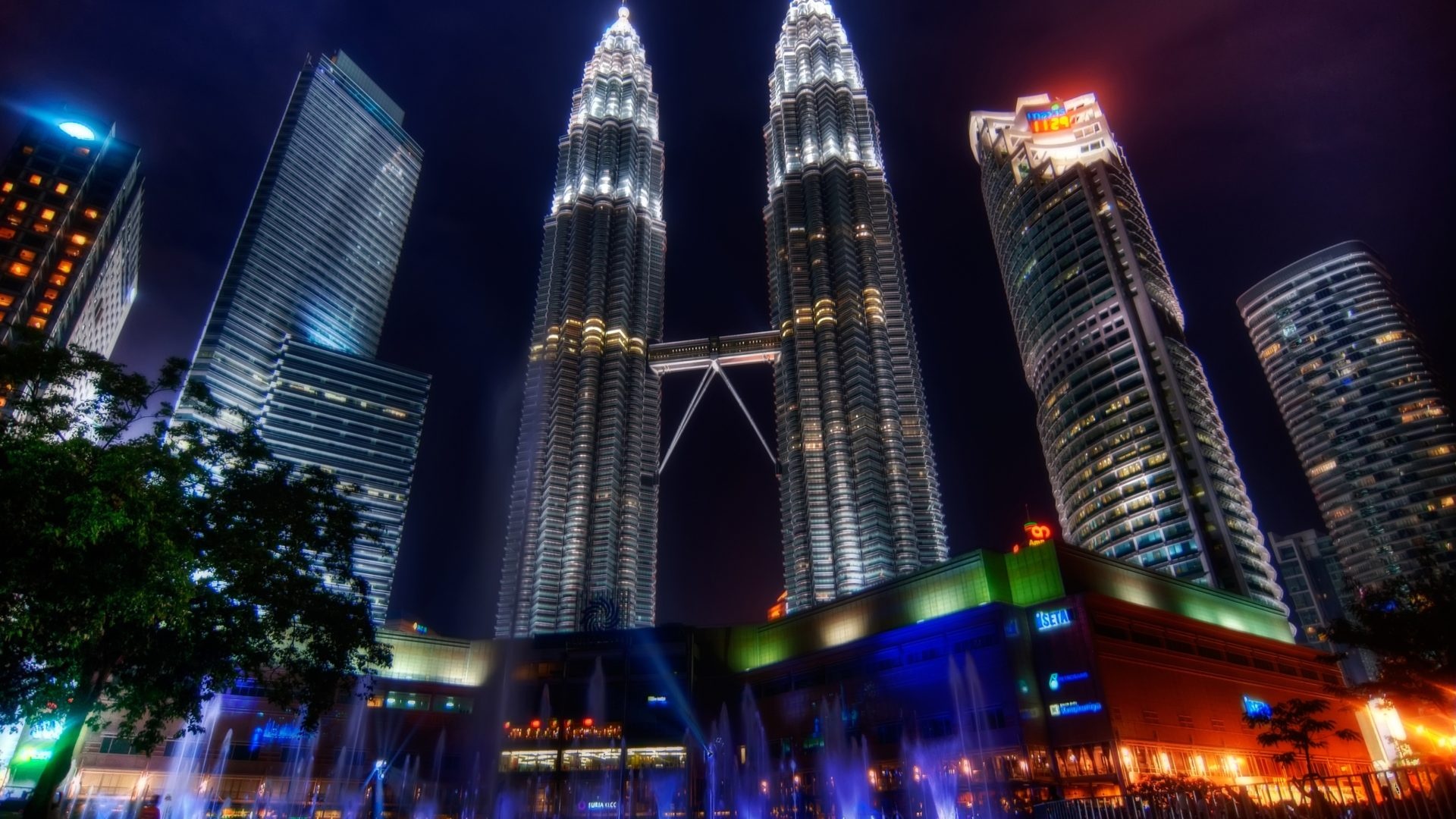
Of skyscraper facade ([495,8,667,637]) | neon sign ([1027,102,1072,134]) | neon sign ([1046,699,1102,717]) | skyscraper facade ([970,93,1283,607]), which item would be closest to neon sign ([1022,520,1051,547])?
neon sign ([1046,699,1102,717])

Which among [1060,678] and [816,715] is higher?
[1060,678]

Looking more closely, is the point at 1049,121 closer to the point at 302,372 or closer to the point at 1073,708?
the point at 1073,708

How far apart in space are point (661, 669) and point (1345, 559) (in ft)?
586

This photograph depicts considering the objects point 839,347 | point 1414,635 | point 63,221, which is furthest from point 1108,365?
point 63,221

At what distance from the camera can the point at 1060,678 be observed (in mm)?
68125

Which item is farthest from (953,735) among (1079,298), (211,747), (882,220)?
(882,220)

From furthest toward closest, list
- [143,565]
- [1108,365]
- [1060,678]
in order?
1. [1108,365]
2. [1060,678]
3. [143,565]

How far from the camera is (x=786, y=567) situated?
142 m

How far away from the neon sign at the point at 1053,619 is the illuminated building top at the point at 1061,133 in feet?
383

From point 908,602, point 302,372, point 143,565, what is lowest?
point 143,565

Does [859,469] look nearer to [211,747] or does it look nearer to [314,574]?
[211,747]

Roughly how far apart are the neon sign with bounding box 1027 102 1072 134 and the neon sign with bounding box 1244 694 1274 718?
123693mm

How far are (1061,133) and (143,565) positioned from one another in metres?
180

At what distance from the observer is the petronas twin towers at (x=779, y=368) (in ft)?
449
